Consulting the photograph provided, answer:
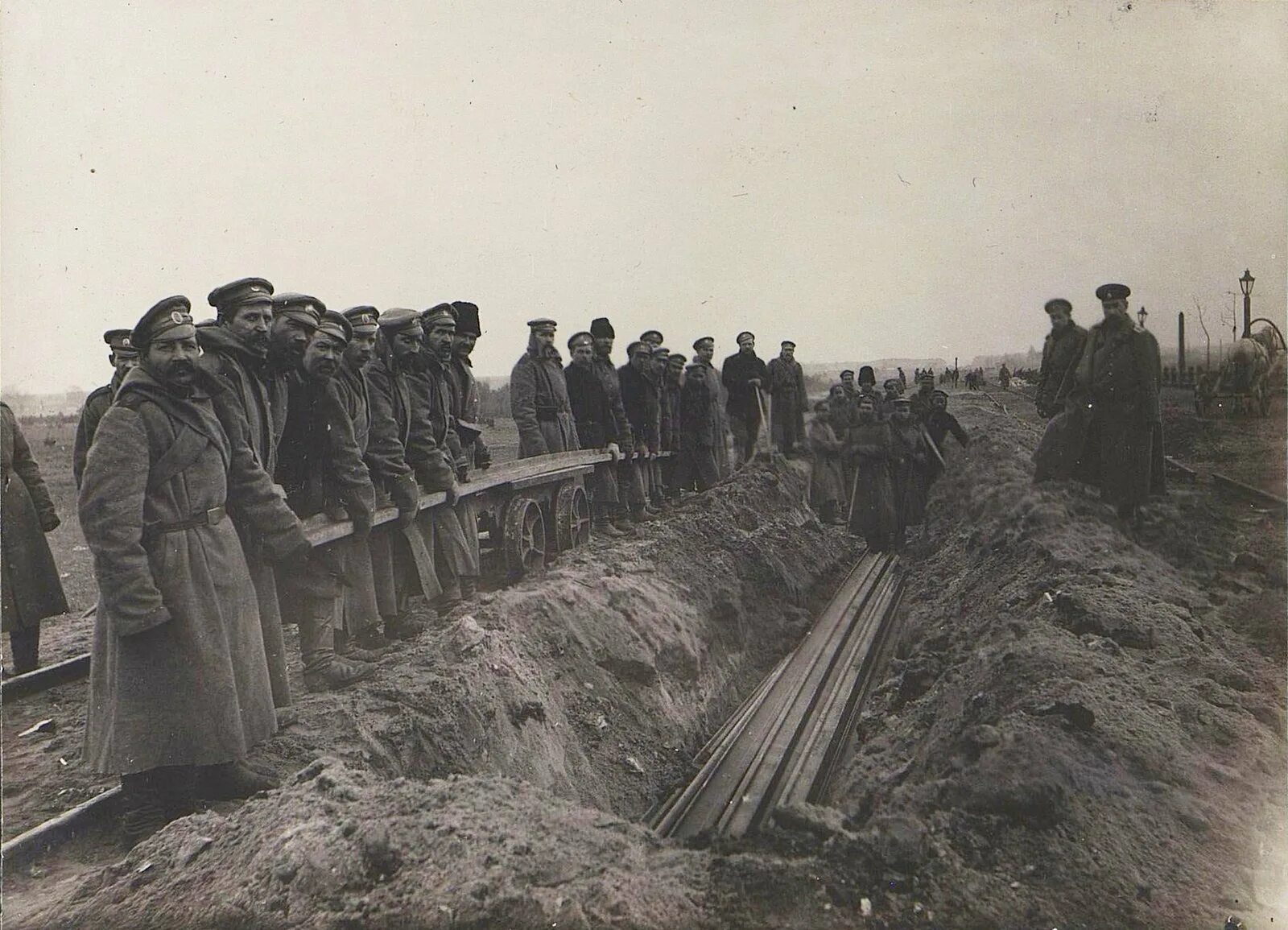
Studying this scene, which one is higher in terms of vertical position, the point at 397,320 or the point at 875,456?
the point at 397,320

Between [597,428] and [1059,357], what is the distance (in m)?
4.00

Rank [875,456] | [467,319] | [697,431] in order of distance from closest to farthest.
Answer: [467,319]
[875,456]
[697,431]

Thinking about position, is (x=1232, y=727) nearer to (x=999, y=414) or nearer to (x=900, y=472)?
(x=999, y=414)

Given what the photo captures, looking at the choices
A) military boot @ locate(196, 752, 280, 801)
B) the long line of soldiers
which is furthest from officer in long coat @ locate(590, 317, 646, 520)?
military boot @ locate(196, 752, 280, 801)

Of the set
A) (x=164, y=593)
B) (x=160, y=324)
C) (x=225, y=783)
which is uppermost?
(x=160, y=324)

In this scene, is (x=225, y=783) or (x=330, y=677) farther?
(x=330, y=677)

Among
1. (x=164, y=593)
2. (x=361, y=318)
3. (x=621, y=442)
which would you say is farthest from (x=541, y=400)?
(x=164, y=593)

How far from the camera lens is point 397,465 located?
4645 millimetres

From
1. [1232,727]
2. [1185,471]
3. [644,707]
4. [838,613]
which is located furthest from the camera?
[838,613]

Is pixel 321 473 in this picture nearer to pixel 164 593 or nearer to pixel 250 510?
pixel 250 510

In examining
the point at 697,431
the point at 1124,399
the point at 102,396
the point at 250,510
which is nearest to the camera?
the point at 250,510

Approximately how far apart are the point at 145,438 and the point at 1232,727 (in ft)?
14.2

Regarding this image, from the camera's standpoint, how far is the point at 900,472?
8023 millimetres

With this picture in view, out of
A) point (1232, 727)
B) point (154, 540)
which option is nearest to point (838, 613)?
point (1232, 727)
